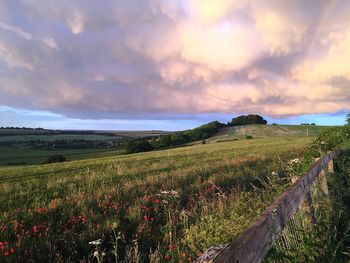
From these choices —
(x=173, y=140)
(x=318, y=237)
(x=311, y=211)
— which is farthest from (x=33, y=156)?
(x=318, y=237)

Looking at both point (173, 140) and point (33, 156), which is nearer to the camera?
point (33, 156)

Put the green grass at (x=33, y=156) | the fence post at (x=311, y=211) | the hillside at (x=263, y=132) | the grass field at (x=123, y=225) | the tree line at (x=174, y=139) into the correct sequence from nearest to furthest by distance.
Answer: the fence post at (x=311, y=211) < the grass field at (x=123, y=225) < the green grass at (x=33, y=156) < the hillside at (x=263, y=132) < the tree line at (x=174, y=139)

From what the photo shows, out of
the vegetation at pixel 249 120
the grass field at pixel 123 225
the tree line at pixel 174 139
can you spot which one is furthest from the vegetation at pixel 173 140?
the grass field at pixel 123 225

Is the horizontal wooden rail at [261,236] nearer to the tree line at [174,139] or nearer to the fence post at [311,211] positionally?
the fence post at [311,211]

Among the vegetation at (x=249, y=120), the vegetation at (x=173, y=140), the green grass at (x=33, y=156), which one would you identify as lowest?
the green grass at (x=33, y=156)

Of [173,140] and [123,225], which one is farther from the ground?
[123,225]

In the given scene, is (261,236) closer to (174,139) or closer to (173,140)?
(173,140)

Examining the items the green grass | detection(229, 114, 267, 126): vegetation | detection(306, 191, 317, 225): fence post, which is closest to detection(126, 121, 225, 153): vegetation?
the green grass

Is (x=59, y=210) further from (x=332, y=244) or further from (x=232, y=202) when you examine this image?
(x=332, y=244)

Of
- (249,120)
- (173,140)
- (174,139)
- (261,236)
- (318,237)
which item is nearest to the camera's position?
(261,236)

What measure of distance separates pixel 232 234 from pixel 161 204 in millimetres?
2661

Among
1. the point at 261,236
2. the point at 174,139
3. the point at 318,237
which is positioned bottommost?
the point at 174,139

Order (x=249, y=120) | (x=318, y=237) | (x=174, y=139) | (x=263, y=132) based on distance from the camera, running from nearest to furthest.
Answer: (x=318, y=237)
(x=263, y=132)
(x=174, y=139)
(x=249, y=120)

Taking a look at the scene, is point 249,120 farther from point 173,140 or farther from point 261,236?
point 261,236
